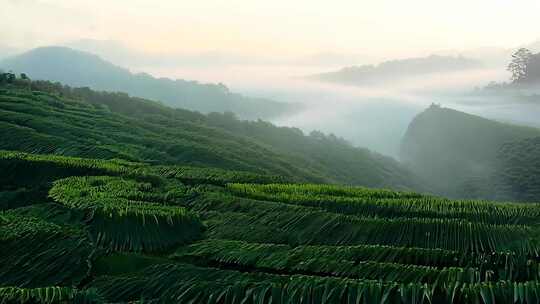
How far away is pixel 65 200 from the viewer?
22.2ft

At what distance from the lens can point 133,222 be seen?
619 centimetres

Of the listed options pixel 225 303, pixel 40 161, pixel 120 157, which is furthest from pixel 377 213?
pixel 120 157

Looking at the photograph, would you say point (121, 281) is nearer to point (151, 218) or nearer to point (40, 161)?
point (151, 218)

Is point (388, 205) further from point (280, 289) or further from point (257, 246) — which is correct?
point (280, 289)

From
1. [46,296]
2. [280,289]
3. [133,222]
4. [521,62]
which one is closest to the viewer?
[46,296]

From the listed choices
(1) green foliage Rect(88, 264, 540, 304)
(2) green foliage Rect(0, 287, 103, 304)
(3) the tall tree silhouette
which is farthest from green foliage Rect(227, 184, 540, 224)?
(3) the tall tree silhouette

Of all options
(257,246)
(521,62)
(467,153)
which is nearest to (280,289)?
(257,246)

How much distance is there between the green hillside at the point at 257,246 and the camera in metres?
4.40

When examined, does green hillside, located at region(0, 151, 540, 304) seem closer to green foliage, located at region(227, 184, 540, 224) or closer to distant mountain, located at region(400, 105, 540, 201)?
green foliage, located at region(227, 184, 540, 224)

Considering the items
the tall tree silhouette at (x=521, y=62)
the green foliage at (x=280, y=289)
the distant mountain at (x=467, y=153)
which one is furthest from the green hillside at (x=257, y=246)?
the tall tree silhouette at (x=521, y=62)

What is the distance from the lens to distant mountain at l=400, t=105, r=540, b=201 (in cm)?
6750

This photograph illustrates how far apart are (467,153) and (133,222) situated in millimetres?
91871

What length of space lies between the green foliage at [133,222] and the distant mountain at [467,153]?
5600cm

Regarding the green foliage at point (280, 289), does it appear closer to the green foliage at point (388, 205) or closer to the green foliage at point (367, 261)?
the green foliage at point (367, 261)
